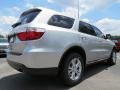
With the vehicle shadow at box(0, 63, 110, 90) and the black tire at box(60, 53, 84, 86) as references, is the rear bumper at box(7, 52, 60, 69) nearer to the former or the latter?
the black tire at box(60, 53, 84, 86)

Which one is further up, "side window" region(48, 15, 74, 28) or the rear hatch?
"side window" region(48, 15, 74, 28)

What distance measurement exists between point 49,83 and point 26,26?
189 cm

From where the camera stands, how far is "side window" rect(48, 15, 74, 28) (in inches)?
177

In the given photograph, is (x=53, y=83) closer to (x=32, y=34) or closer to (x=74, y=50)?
(x=74, y=50)

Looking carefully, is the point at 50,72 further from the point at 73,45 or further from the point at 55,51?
the point at 73,45

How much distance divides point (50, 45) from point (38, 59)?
44 centimetres

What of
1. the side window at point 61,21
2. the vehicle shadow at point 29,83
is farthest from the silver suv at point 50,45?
the vehicle shadow at point 29,83

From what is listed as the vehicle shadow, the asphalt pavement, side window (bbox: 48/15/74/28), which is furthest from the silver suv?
the vehicle shadow

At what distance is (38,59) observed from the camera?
13.2 ft

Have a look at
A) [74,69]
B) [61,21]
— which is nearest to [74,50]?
[74,69]

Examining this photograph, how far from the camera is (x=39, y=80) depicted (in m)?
5.45

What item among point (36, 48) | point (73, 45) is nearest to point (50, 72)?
point (36, 48)

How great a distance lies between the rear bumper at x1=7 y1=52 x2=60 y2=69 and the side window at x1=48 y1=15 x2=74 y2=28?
31.4 inches

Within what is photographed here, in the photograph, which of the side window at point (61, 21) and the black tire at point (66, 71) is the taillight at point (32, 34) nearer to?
the side window at point (61, 21)
